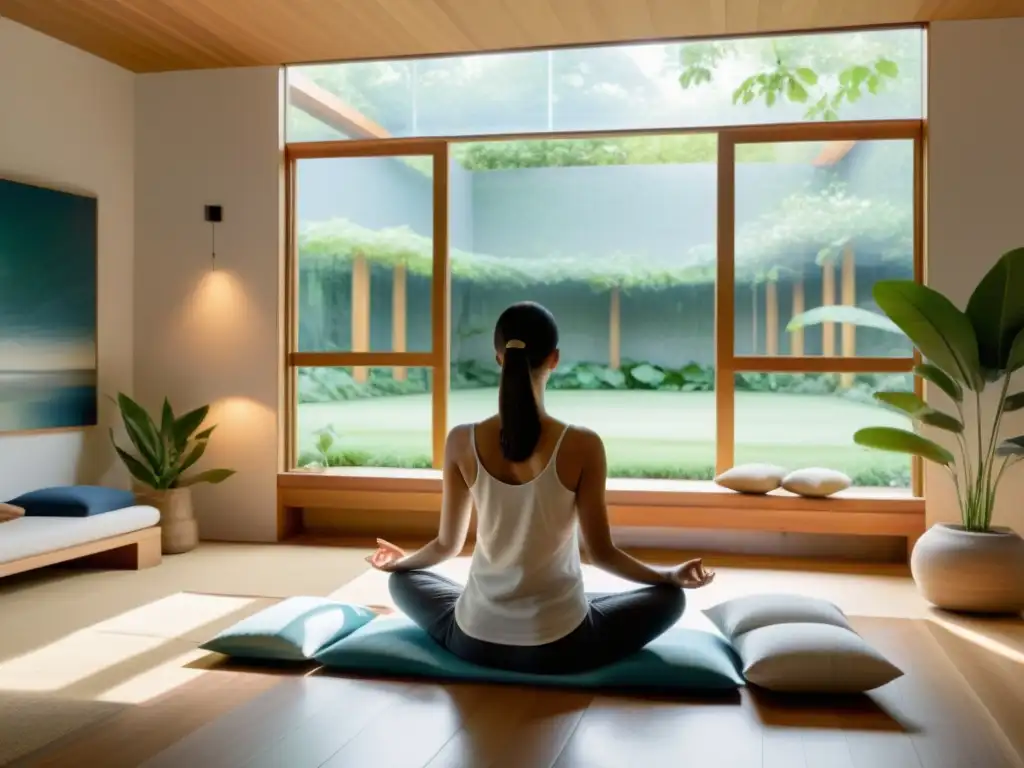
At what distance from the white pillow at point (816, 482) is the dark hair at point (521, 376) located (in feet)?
9.35

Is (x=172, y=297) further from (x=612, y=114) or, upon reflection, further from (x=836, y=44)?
(x=836, y=44)

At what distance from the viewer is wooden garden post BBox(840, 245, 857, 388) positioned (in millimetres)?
5586

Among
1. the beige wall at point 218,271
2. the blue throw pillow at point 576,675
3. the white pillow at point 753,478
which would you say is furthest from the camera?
the beige wall at point 218,271

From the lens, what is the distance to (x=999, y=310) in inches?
170

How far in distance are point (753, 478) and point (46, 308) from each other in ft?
12.5

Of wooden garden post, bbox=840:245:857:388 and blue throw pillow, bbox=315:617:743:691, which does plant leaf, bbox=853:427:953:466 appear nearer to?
wooden garden post, bbox=840:245:857:388

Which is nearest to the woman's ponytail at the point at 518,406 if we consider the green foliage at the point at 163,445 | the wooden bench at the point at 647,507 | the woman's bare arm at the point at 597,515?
the woman's bare arm at the point at 597,515

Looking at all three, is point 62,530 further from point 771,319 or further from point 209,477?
point 771,319

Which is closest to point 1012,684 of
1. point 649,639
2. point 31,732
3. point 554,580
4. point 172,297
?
point 649,639

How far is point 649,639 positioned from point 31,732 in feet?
5.60

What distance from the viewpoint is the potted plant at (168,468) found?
5.58 meters

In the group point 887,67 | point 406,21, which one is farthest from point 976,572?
point 406,21

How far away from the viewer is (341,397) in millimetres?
6211

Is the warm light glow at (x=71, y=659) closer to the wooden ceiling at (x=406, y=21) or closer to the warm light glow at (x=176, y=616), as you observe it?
the warm light glow at (x=176, y=616)
